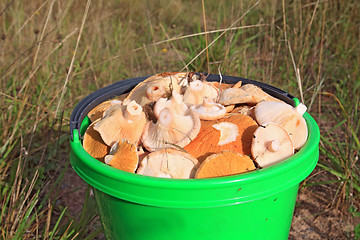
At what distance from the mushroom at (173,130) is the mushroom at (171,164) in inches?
2.2

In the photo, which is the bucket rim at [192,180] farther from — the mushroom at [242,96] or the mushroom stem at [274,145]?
the mushroom at [242,96]

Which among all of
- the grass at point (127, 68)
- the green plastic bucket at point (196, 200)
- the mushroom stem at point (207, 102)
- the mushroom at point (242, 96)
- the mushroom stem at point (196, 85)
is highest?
the mushroom stem at point (196, 85)

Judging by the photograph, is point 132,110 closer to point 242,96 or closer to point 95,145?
point 95,145

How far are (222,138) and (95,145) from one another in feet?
1.30

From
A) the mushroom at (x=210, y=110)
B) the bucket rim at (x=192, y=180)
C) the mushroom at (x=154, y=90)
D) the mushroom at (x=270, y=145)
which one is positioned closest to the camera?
the bucket rim at (x=192, y=180)

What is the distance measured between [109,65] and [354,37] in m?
1.84

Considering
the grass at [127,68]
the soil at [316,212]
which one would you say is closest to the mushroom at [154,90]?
the grass at [127,68]

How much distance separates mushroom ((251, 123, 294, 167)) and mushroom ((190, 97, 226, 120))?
0.46ft

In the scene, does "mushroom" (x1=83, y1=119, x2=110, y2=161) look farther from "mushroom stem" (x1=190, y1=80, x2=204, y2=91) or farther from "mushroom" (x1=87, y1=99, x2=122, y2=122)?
"mushroom stem" (x1=190, y1=80, x2=204, y2=91)

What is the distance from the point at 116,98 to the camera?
4.73 feet

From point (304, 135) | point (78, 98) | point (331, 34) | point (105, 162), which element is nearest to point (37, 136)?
point (78, 98)

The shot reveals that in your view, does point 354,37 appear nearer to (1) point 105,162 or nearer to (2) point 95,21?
(2) point 95,21

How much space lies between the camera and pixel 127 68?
115 inches

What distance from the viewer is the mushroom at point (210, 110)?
1172mm
